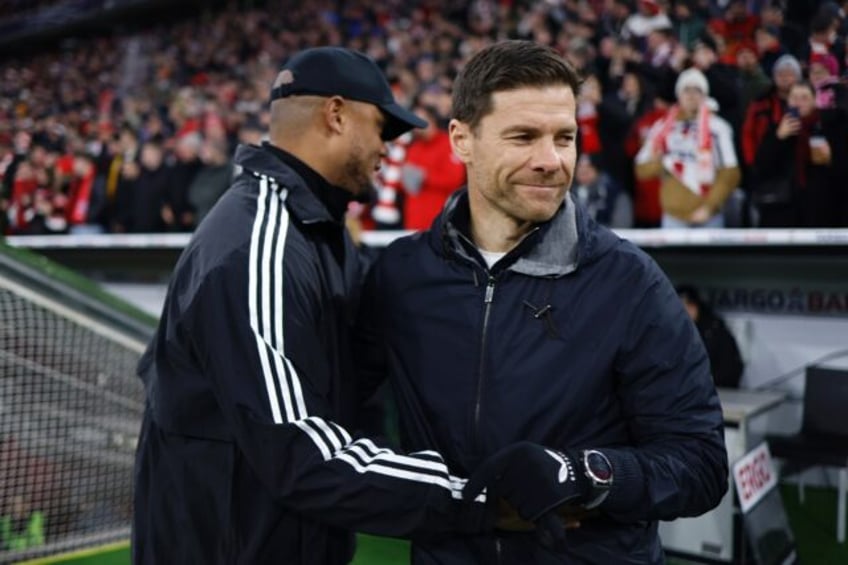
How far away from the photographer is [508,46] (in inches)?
57.4

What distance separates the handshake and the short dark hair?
0.60 metres

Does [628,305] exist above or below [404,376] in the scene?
above

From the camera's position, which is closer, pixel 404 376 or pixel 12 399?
pixel 404 376

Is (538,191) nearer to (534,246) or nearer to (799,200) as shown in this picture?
(534,246)

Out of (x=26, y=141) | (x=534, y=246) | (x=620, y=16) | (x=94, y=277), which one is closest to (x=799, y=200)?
(x=620, y=16)

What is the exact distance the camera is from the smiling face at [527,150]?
143 centimetres

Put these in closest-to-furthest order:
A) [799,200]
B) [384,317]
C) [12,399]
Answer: [384,317]
[12,399]
[799,200]

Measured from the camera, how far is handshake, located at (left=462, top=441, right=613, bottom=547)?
1251 millimetres

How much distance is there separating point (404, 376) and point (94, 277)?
30.7 feet

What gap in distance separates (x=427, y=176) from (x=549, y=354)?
5.45m

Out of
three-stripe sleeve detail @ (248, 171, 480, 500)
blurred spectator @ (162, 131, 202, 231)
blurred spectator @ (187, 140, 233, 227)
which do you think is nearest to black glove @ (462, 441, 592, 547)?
three-stripe sleeve detail @ (248, 171, 480, 500)

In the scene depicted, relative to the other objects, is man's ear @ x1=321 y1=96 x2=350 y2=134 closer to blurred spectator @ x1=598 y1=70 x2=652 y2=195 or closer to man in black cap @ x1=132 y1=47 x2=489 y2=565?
man in black cap @ x1=132 y1=47 x2=489 y2=565

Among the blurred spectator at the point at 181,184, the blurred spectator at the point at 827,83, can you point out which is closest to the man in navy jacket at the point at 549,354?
the blurred spectator at the point at 827,83

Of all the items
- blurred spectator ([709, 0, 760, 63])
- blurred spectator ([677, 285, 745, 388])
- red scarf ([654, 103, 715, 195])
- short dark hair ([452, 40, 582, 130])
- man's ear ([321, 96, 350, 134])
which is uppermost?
blurred spectator ([709, 0, 760, 63])
